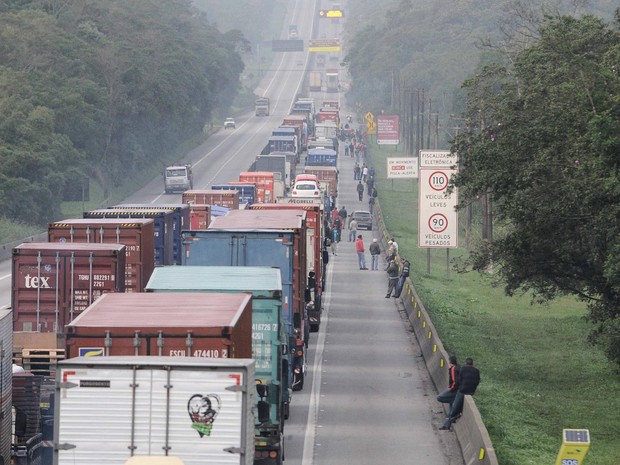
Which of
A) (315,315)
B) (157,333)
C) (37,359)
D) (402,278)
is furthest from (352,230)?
(157,333)

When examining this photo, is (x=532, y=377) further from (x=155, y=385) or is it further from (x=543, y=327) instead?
(x=155, y=385)

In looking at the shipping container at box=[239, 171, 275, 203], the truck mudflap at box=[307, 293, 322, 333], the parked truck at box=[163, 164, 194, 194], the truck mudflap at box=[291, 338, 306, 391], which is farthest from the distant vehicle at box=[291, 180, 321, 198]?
the truck mudflap at box=[291, 338, 306, 391]

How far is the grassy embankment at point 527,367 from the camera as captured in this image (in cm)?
2297

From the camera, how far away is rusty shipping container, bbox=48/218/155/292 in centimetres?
2681

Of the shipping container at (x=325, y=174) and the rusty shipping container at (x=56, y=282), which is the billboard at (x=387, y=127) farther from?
the rusty shipping container at (x=56, y=282)

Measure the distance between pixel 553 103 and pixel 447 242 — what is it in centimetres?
1602

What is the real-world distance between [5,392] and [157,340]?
3.20 metres

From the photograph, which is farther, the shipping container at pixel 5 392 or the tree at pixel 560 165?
the tree at pixel 560 165

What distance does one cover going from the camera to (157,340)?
15.1m

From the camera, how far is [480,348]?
1383 inches

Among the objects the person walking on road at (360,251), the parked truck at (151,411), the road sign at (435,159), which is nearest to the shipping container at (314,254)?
the road sign at (435,159)

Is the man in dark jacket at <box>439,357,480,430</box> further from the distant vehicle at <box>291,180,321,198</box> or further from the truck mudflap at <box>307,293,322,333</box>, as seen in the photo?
the distant vehicle at <box>291,180,321,198</box>

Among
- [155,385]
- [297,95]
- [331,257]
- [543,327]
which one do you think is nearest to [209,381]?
[155,385]

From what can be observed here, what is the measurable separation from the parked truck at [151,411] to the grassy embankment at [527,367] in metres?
7.92
